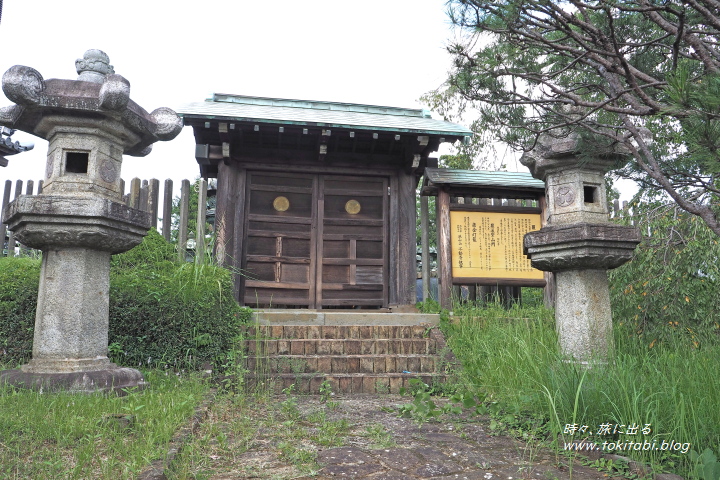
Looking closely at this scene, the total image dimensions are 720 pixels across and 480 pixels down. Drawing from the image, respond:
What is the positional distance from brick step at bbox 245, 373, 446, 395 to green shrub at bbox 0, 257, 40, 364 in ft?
7.98

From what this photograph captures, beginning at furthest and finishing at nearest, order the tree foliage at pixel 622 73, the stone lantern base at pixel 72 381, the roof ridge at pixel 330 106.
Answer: the roof ridge at pixel 330 106, the stone lantern base at pixel 72 381, the tree foliage at pixel 622 73

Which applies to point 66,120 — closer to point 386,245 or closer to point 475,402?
point 475,402

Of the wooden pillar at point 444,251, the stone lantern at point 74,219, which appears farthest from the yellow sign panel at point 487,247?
the stone lantern at point 74,219

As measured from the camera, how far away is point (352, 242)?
8.84 m

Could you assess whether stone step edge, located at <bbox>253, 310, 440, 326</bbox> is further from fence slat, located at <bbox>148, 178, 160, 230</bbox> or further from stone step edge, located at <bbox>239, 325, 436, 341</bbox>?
fence slat, located at <bbox>148, 178, 160, 230</bbox>

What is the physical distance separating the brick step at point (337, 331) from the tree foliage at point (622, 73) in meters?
2.94

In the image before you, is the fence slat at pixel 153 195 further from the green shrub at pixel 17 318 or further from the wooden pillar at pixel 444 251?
the wooden pillar at pixel 444 251

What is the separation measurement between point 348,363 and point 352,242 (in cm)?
350

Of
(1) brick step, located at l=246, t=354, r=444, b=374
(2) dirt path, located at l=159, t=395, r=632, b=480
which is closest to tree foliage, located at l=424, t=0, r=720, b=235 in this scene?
(2) dirt path, located at l=159, t=395, r=632, b=480

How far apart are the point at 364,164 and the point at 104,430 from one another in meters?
6.63

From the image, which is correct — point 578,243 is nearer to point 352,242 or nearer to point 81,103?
point 81,103

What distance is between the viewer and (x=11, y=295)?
5484 millimetres

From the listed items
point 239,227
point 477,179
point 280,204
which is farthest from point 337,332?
point 477,179

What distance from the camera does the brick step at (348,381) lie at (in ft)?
16.9
